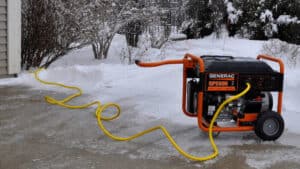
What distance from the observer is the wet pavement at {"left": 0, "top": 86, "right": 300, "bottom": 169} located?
379cm

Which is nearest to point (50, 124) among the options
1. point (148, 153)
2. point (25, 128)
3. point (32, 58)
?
point (25, 128)

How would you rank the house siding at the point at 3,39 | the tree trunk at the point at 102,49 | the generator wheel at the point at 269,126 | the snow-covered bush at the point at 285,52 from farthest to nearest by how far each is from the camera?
the tree trunk at the point at 102,49, the snow-covered bush at the point at 285,52, the house siding at the point at 3,39, the generator wheel at the point at 269,126

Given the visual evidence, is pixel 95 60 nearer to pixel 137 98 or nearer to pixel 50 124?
pixel 137 98

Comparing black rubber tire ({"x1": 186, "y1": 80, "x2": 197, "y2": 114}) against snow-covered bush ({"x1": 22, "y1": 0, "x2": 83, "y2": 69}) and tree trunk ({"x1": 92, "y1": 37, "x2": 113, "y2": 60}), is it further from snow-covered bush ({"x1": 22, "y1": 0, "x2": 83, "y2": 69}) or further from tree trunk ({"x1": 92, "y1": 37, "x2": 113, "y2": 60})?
tree trunk ({"x1": 92, "y1": 37, "x2": 113, "y2": 60})

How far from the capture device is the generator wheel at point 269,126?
14.2ft

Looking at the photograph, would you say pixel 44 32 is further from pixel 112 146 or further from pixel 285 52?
pixel 285 52

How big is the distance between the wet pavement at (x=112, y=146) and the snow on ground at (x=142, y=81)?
40 centimetres

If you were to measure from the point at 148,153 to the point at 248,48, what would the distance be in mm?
5913

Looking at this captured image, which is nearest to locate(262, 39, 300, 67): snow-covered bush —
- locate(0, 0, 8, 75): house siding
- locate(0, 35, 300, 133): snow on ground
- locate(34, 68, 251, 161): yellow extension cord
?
locate(0, 35, 300, 133): snow on ground

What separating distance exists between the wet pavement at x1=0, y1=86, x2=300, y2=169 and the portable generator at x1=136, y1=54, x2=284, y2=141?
0.15 m

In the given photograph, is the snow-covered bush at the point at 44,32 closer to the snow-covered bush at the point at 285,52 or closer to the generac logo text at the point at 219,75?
the snow-covered bush at the point at 285,52

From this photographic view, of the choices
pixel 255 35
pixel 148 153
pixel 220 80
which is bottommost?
pixel 148 153

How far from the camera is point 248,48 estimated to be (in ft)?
31.0

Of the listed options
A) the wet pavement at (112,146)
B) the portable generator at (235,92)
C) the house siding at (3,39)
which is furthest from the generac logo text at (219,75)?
the house siding at (3,39)
